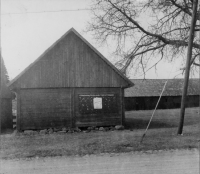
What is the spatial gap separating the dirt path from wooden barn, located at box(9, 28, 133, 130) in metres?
9.70

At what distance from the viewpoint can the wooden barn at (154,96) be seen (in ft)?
151

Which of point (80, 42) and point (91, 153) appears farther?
point (80, 42)

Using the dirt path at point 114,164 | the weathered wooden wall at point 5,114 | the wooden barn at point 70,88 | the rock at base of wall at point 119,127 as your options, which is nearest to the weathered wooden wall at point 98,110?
the wooden barn at point 70,88

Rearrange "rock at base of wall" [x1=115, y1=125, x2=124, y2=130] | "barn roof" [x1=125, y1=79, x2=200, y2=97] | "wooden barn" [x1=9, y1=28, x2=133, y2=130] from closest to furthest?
"wooden barn" [x1=9, y1=28, x2=133, y2=130], "rock at base of wall" [x1=115, y1=125, x2=124, y2=130], "barn roof" [x1=125, y1=79, x2=200, y2=97]

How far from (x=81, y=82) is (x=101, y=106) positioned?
2.15 metres

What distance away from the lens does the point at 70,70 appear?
749 inches

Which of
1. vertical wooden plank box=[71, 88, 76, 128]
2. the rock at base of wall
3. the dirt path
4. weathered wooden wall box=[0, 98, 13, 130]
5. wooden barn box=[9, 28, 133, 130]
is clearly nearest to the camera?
the dirt path

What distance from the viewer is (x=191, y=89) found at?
50.2 m

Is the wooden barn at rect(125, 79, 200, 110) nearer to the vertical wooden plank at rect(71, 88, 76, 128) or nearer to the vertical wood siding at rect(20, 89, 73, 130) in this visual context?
the vertical wooden plank at rect(71, 88, 76, 128)

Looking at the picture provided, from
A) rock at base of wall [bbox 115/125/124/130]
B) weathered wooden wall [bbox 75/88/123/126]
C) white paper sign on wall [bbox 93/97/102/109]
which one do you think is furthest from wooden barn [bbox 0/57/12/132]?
rock at base of wall [bbox 115/125/124/130]

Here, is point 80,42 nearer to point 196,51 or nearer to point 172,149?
point 196,51

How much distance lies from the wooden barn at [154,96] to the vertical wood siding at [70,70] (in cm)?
2641

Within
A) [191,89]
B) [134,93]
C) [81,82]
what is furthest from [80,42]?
[191,89]

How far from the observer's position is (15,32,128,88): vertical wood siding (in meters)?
18.6
